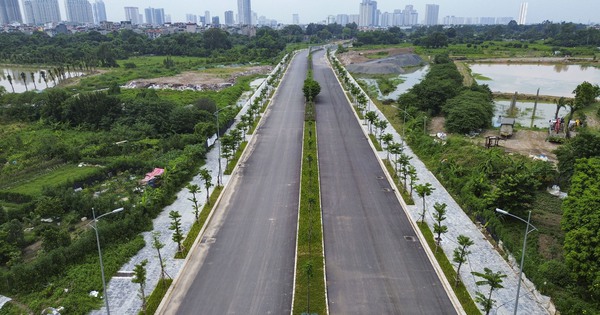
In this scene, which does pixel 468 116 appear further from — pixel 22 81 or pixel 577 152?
pixel 22 81

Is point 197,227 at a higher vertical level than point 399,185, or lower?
lower

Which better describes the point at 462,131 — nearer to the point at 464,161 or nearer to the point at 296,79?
the point at 464,161

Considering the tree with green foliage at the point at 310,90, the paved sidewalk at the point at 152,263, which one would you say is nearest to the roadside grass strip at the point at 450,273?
the paved sidewalk at the point at 152,263

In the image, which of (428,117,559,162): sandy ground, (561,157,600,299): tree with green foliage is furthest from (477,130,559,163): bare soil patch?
(561,157,600,299): tree with green foliage

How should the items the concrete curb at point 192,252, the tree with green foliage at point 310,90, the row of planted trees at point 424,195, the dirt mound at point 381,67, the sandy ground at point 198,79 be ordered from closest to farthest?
the row of planted trees at point 424,195 → the concrete curb at point 192,252 → the tree with green foliage at point 310,90 → the sandy ground at point 198,79 → the dirt mound at point 381,67

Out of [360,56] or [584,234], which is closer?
[584,234]

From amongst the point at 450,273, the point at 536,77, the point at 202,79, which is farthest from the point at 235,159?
the point at 536,77

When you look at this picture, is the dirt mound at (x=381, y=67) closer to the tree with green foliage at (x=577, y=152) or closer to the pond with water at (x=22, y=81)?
the pond with water at (x=22, y=81)
